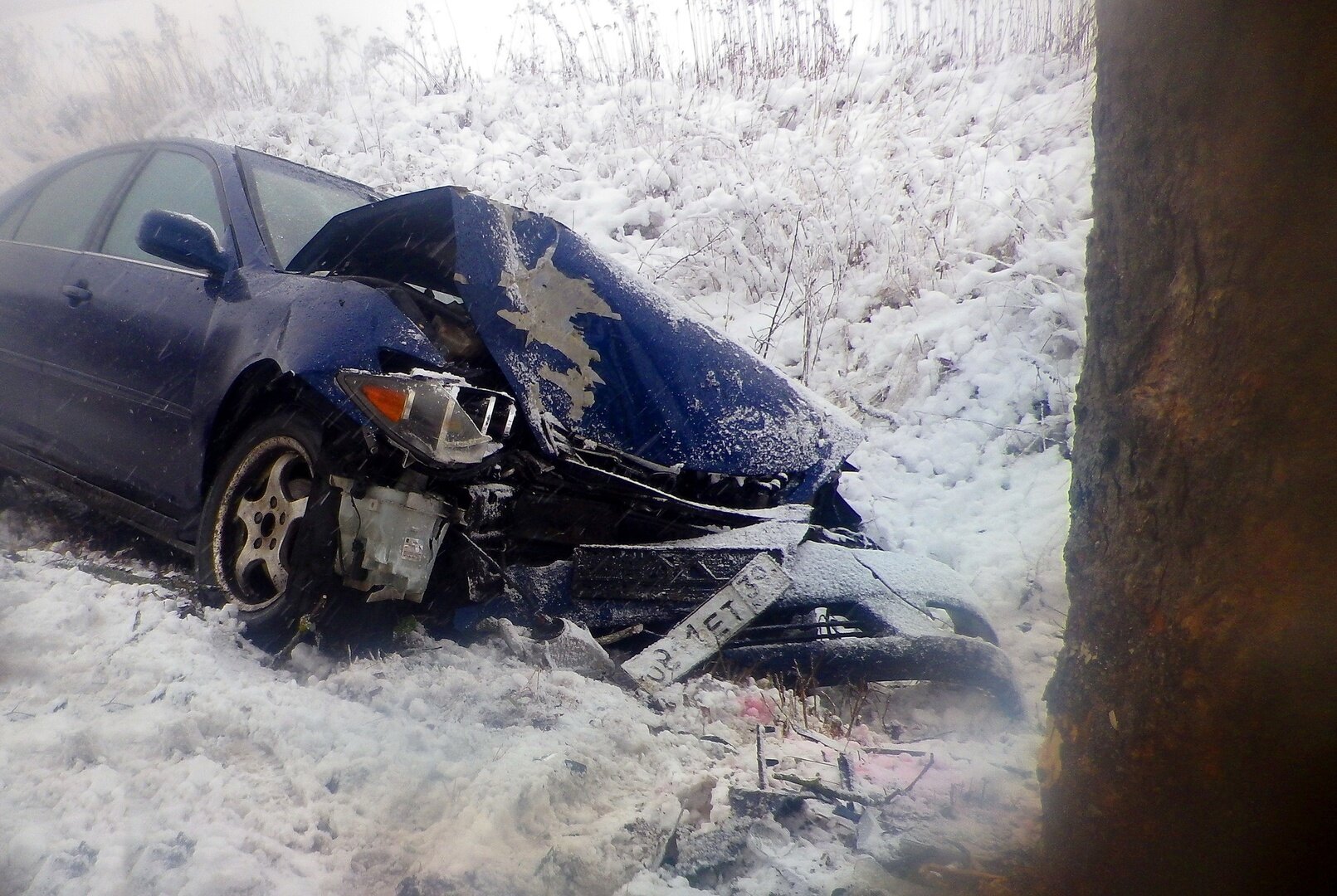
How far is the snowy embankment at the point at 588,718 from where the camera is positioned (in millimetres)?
1417

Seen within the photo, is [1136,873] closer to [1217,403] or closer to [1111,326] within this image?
[1217,403]

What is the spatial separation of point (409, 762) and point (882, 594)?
1490 mm

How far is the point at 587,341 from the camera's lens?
94.0 inches

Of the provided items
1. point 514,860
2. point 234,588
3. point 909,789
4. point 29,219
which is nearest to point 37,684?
point 234,588

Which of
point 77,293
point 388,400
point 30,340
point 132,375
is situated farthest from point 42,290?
point 388,400

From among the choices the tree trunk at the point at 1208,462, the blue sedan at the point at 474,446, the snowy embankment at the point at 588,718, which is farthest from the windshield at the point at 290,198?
the tree trunk at the point at 1208,462

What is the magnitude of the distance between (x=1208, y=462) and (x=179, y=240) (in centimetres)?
284

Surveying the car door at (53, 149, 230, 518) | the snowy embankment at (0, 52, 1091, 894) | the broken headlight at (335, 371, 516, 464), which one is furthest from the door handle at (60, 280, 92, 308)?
the broken headlight at (335, 371, 516, 464)

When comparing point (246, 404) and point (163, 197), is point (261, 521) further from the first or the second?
point (163, 197)

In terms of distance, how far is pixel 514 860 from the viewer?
1432 mm

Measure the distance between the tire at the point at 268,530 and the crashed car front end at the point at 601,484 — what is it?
0.11m

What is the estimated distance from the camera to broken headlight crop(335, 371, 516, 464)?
6.32ft

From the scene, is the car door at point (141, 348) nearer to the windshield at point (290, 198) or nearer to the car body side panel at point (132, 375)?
the car body side panel at point (132, 375)

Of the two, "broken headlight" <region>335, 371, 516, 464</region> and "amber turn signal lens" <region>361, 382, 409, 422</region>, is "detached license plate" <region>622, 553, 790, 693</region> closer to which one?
"broken headlight" <region>335, 371, 516, 464</region>
